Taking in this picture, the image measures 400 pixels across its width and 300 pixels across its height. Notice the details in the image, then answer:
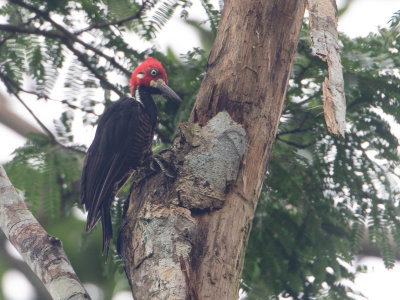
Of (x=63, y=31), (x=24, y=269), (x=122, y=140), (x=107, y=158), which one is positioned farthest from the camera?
(x=24, y=269)

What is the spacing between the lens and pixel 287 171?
3.35 metres

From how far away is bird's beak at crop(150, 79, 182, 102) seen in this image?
3.55 meters

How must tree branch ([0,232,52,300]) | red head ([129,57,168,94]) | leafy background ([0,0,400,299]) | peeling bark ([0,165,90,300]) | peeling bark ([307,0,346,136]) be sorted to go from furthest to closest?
tree branch ([0,232,52,300]) < red head ([129,57,168,94]) < leafy background ([0,0,400,299]) < peeling bark ([307,0,346,136]) < peeling bark ([0,165,90,300])

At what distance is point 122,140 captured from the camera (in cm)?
382

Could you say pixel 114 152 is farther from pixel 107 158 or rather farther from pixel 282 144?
pixel 282 144

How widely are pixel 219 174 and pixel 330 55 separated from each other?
75 centimetres

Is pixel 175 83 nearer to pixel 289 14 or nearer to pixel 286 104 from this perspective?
pixel 286 104

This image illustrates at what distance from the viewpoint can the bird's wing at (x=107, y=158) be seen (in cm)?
343

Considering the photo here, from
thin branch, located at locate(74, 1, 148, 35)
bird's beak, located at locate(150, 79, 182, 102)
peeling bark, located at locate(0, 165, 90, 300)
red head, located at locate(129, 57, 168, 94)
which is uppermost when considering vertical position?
thin branch, located at locate(74, 1, 148, 35)

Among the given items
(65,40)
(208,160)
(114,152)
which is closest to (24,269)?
(114,152)

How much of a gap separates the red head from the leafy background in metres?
0.11

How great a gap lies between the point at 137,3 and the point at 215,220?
1611 mm

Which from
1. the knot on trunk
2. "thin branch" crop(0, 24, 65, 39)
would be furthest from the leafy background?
the knot on trunk

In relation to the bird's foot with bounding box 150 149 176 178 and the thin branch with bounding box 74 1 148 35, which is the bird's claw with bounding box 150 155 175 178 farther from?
the thin branch with bounding box 74 1 148 35
